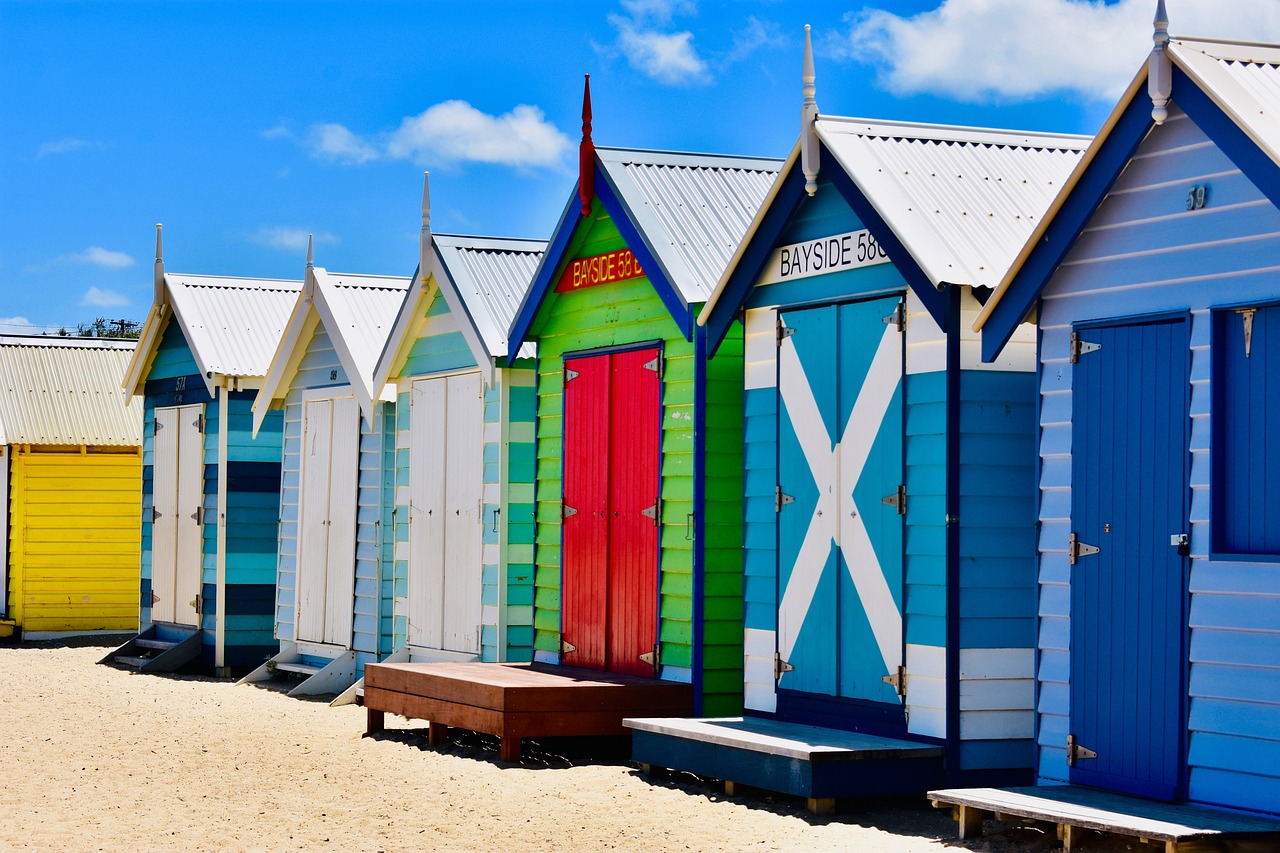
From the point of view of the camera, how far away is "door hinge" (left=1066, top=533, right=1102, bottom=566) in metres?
8.18

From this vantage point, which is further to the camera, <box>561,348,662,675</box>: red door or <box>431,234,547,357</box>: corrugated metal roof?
<box>431,234,547,357</box>: corrugated metal roof

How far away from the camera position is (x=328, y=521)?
16.6 metres

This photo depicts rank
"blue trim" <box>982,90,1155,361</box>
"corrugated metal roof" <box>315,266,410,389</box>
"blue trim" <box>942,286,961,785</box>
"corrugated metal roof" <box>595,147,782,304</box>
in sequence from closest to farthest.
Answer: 1. "blue trim" <box>982,90,1155,361</box>
2. "blue trim" <box>942,286,961,785</box>
3. "corrugated metal roof" <box>595,147,782,304</box>
4. "corrugated metal roof" <box>315,266,410,389</box>

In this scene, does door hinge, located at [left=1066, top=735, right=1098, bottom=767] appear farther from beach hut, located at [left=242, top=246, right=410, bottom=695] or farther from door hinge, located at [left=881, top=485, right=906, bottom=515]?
beach hut, located at [left=242, top=246, right=410, bottom=695]

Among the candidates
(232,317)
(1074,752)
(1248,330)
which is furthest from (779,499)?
(232,317)

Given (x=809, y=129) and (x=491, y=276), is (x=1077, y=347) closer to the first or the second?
(x=809, y=129)

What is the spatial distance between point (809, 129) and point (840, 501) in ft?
6.99

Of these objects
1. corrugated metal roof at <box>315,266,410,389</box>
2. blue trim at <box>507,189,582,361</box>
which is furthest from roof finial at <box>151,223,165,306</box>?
blue trim at <box>507,189,582,361</box>

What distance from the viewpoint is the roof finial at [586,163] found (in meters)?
12.1

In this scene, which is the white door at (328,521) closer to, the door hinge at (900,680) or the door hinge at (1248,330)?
the door hinge at (900,680)

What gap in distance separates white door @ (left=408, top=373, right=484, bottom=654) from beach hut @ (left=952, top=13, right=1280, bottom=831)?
6117 mm

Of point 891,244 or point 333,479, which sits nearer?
point 891,244

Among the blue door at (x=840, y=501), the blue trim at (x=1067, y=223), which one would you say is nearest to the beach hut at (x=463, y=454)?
the blue door at (x=840, y=501)

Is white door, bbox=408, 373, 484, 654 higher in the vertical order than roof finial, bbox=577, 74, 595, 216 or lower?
lower
